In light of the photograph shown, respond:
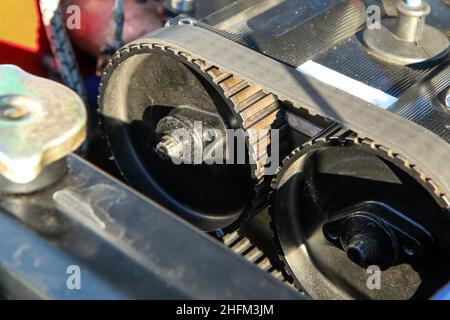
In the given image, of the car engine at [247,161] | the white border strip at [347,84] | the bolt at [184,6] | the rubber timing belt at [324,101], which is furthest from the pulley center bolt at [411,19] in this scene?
the bolt at [184,6]

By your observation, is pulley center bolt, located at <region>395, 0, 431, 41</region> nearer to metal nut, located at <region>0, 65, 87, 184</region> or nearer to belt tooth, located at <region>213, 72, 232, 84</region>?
belt tooth, located at <region>213, 72, 232, 84</region>

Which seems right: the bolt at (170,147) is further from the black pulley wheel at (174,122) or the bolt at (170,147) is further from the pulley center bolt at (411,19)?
the pulley center bolt at (411,19)

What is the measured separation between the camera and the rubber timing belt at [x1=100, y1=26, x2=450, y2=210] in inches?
42.1

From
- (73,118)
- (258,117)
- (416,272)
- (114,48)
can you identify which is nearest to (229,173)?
(258,117)

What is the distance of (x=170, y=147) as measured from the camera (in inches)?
54.4

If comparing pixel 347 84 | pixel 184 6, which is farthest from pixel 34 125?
pixel 184 6

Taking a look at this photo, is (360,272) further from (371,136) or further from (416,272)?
(371,136)

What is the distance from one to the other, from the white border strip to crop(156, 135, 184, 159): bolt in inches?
10.6

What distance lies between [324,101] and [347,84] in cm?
16

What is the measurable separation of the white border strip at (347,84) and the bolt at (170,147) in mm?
269

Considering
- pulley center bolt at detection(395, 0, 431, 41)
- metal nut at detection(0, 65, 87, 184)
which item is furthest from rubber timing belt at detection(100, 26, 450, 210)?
metal nut at detection(0, 65, 87, 184)

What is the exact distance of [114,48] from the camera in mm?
1958

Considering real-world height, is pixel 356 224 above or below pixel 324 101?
below

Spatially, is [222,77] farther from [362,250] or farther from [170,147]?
[362,250]
